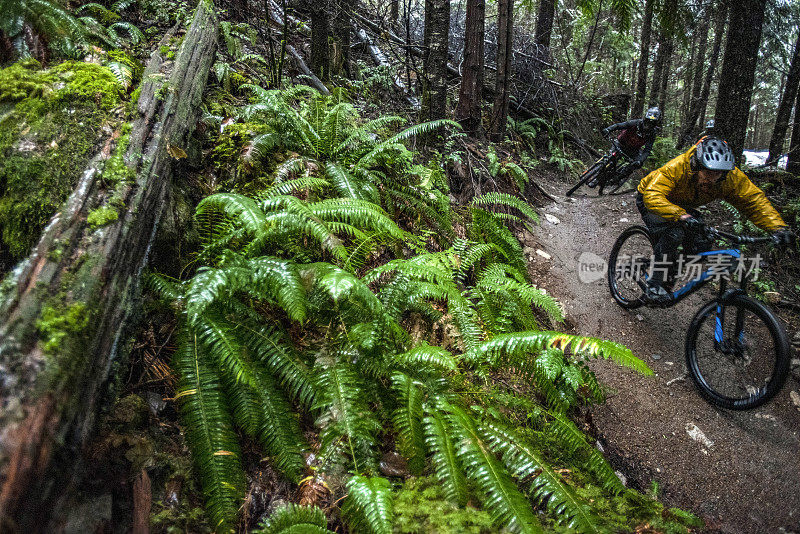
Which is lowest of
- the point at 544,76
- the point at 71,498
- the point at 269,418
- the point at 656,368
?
the point at 656,368

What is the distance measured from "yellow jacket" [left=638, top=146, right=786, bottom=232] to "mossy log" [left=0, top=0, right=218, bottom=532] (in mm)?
5121

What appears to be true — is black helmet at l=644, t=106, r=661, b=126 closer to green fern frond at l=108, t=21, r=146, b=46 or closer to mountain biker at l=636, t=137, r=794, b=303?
mountain biker at l=636, t=137, r=794, b=303

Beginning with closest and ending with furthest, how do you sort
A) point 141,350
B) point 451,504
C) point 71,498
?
point 71,498, point 451,504, point 141,350

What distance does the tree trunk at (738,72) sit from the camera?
6977 millimetres

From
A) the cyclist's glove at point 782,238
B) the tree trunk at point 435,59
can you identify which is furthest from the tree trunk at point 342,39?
the cyclist's glove at point 782,238

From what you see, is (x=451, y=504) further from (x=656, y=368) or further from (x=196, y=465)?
(x=656, y=368)

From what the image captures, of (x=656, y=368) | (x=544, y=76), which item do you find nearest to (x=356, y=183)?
(x=656, y=368)

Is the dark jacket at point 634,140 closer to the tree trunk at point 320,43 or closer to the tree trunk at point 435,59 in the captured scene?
the tree trunk at point 435,59

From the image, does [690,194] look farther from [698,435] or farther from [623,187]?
[623,187]

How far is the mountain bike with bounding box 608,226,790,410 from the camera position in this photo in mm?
3645

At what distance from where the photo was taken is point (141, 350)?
2445mm

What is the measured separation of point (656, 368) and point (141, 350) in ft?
17.2

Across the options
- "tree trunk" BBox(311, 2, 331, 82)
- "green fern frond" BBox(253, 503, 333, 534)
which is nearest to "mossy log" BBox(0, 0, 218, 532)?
"green fern frond" BBox(253, 503, 333, 534)

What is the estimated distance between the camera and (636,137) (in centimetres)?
821
